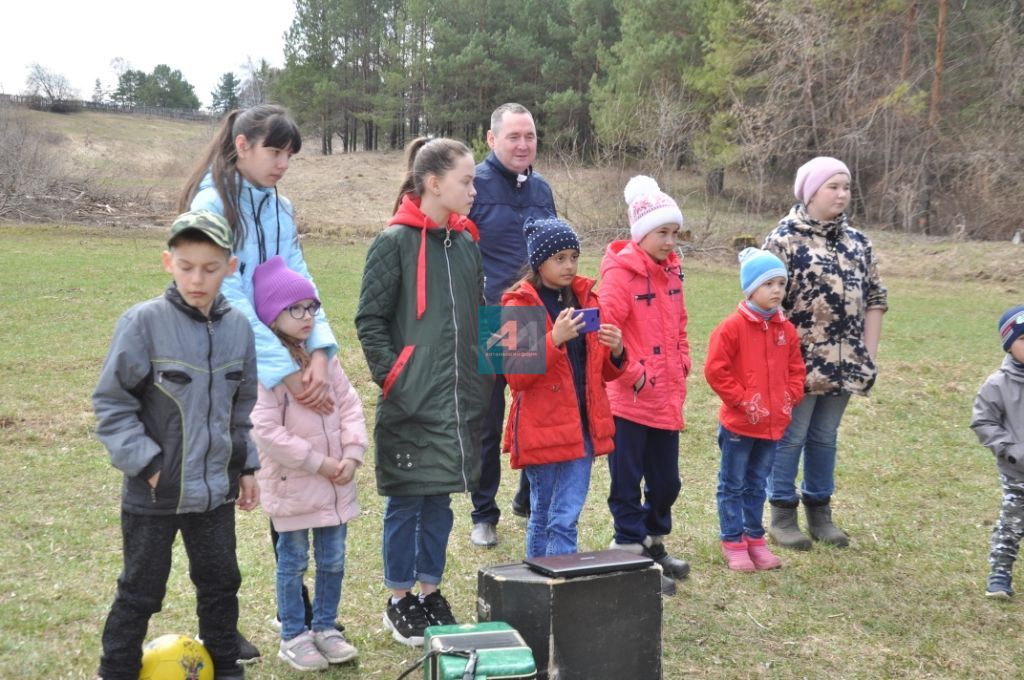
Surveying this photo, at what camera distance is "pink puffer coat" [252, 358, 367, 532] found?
354cm

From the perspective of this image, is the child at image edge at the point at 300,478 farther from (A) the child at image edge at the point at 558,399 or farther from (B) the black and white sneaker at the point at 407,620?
(A) the child at image edge at the point at 558,399

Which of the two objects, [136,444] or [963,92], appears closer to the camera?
[136,444]

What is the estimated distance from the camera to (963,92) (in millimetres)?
28281

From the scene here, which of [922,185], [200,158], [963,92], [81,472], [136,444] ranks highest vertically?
[963,92]

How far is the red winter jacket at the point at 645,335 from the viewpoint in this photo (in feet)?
15.0

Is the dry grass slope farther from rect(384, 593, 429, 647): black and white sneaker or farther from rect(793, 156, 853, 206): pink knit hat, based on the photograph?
rect(793, 156, 853, 206): pink knit hat

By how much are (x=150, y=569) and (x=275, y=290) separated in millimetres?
1115

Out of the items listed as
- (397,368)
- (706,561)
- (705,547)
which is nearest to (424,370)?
(397,368)

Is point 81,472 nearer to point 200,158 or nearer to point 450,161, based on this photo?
point 200,158

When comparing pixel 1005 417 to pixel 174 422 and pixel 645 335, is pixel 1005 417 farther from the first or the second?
pixel 174 422

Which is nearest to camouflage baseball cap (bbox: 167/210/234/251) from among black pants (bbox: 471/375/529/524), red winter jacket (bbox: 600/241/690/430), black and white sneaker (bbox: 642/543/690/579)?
red winter jacket (bbox: 600/241/690/430)

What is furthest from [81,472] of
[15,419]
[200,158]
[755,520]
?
[755,520]

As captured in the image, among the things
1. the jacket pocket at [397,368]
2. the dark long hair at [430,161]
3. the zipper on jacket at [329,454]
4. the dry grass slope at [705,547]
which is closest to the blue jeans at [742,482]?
the dry grass slope at [705,547]

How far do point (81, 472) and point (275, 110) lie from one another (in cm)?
377
